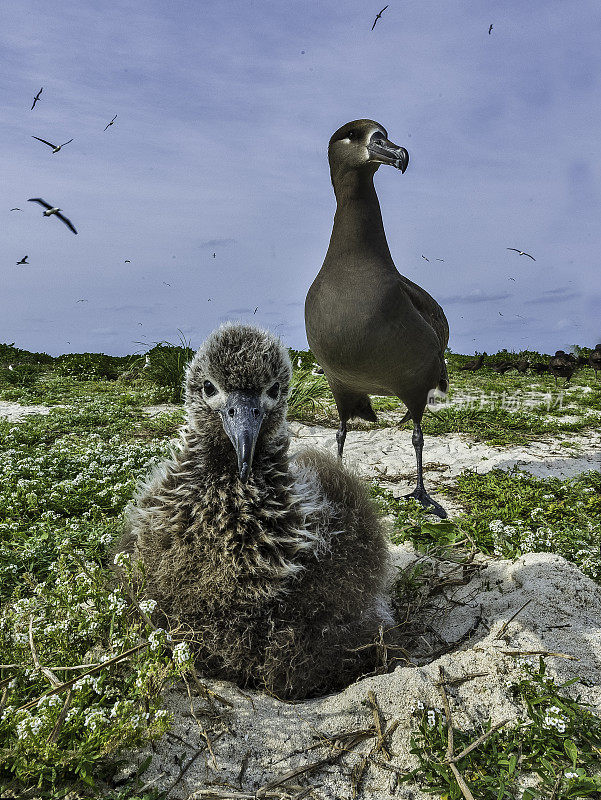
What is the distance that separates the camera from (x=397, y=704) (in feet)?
8.40

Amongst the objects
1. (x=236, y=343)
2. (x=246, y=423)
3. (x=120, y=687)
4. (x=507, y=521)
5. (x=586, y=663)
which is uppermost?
(x=236, y=343)

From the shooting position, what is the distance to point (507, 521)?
5301 millimetres

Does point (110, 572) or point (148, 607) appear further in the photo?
point (110, 572)

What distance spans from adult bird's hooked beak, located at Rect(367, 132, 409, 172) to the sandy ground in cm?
374

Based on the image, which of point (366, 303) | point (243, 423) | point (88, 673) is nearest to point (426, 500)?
point (366, 303)

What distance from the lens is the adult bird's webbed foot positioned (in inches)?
228

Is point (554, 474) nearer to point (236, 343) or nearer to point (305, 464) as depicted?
point (305, 464)

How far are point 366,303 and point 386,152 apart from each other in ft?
4.81

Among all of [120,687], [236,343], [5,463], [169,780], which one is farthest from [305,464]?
[5,463]

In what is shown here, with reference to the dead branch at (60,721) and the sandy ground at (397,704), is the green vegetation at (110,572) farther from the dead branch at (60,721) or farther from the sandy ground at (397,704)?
the sandy ground at (397,704)

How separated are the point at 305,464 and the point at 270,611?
46.1 inches

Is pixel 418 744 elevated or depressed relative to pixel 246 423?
depressed

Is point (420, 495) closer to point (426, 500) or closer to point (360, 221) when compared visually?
point (426, 500)

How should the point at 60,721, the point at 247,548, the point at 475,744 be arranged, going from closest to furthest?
the point at 60,721, the point at 475,744, the point at 247,548
